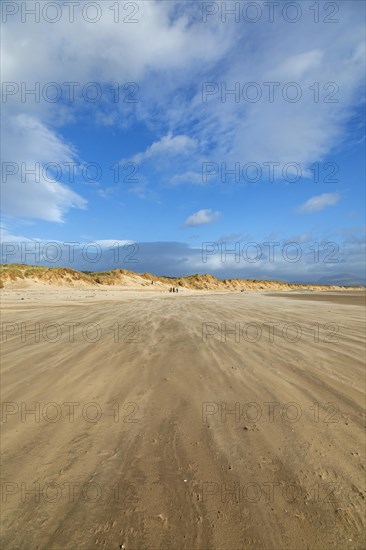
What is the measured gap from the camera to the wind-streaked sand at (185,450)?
6.93 ft

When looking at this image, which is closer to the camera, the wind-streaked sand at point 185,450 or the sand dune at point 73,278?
the wind-streaked sand at point 185,450

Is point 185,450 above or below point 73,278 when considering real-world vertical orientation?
below

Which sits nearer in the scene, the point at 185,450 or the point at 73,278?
the point at 185,450

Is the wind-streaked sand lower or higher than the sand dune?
lower

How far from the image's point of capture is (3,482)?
2.58 meters

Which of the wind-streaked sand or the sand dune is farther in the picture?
the sand dune

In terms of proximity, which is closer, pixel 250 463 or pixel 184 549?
pixel 184 549

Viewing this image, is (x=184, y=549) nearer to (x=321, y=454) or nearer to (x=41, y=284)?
(x=321, y=454)

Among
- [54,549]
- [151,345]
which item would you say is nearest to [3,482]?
[54,549]

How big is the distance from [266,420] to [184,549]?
1.88 metres

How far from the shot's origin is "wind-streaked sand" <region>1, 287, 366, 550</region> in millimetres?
2111

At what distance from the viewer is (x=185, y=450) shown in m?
2.96

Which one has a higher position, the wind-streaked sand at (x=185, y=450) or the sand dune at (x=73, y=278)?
the sand dune at (x=73, y=278)

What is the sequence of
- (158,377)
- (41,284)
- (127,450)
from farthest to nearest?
(41,284)
(158,377)
(127,450)
